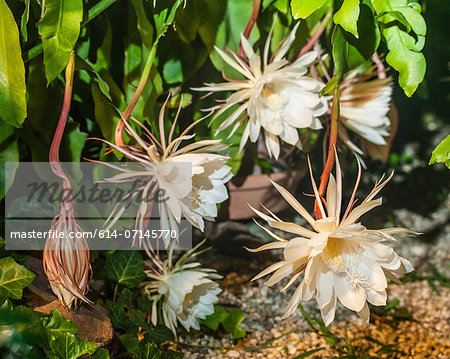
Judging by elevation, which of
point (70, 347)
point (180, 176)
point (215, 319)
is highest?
point (180, 176)

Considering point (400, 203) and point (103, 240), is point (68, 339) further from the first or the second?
point (400, 203)

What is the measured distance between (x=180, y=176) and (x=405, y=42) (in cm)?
41

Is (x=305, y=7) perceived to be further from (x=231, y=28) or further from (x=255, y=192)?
(x=255, y=192)

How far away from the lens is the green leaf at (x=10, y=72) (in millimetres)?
688

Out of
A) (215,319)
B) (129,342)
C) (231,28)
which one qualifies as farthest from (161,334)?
(231,28)

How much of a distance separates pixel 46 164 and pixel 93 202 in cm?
11

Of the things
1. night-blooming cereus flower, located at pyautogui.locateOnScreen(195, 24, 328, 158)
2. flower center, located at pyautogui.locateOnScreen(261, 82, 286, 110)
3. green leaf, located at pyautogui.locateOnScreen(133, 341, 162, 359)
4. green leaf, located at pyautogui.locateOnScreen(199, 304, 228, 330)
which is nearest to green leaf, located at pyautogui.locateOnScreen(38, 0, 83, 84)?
night-blooming cereus flower, located at pyautogui.locateOnScreen(195, 24, 328, 158)

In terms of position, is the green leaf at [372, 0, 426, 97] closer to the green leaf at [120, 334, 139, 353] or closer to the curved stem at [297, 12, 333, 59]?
the curved stem at [297, 12, 333, 59]

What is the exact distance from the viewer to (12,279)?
28.0 inches

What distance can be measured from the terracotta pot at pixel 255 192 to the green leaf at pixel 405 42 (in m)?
0.55

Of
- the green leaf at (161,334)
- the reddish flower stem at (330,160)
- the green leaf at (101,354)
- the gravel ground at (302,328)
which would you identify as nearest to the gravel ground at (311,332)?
the gravel ground at (302,328)

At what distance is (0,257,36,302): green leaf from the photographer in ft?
2.30

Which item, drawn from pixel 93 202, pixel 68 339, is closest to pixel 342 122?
pixel 93 202

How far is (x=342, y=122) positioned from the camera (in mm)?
1029
